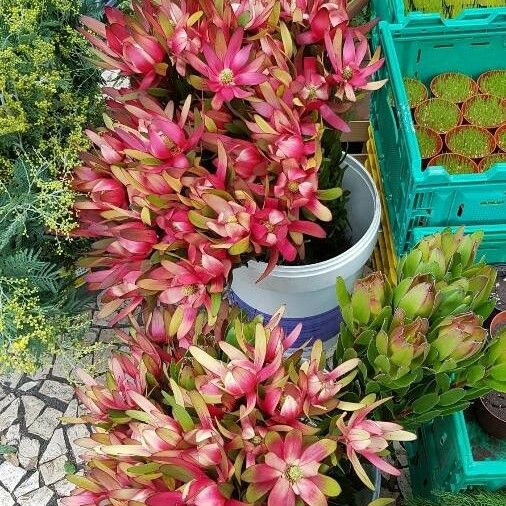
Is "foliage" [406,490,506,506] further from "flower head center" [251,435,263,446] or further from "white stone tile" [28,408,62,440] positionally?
"white stone tile" [28,408,62,440]

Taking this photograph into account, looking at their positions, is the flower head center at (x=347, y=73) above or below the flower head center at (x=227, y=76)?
below

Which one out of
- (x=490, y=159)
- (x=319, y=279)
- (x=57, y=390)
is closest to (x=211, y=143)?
(x=319, y=279)

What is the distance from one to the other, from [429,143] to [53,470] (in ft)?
4.09

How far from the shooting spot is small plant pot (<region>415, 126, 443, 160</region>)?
1.70 metres

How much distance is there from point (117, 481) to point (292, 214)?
1.65 feet

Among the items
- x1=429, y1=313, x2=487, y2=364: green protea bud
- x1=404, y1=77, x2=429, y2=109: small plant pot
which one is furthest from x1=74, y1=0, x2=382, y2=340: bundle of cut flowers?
x1=404, y1=77, x2=429, y2=109: small plant pot

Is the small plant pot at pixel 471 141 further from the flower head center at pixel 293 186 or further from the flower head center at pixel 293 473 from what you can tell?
the flower head center at pixel 293 473

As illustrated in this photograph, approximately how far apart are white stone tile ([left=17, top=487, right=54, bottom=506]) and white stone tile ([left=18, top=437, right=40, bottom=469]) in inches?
2.6

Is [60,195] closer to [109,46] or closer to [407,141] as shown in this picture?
[109,46]

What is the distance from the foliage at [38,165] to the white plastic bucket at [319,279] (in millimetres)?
410

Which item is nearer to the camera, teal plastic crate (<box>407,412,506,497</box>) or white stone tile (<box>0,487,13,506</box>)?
teal plastic crate (<box>407,412,506,497</box>)

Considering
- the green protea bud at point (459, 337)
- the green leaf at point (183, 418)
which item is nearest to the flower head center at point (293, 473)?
the green leaf at point (183, 418)

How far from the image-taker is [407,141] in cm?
147

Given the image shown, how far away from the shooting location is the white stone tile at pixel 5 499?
1.66 meters
